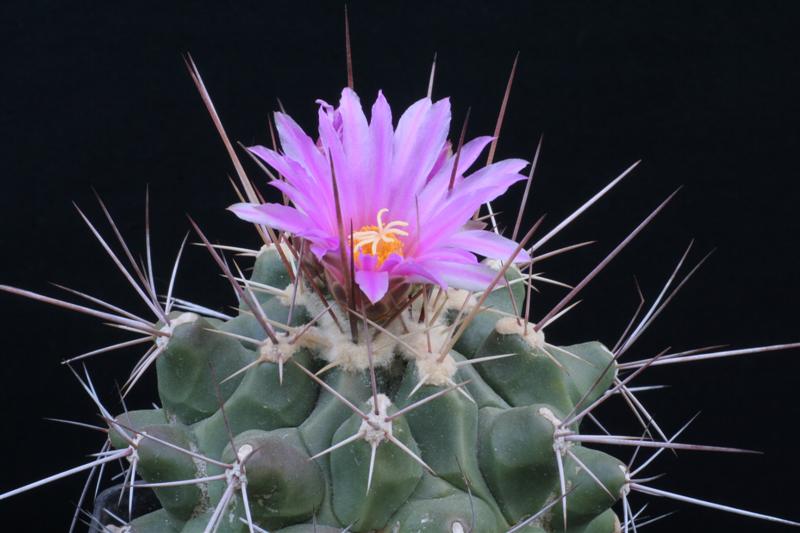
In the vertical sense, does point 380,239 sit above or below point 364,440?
above

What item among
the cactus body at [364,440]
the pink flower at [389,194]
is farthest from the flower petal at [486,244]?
the cactus body at [364,440]

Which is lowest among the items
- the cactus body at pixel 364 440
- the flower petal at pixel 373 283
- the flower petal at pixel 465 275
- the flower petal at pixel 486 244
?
the cactus body at pixel 364 440

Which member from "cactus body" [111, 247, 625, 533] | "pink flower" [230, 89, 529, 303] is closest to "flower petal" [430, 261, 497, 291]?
"pink flower" [230, 89, 529, 303]

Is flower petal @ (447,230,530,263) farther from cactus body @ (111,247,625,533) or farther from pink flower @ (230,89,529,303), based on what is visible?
cactus body @ (111,247,625,533)

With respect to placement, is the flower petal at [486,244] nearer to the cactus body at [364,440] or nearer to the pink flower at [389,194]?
the pink flower at [389,194]

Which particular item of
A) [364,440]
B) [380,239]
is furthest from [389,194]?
[364,440]

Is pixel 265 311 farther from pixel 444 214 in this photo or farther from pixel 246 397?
pixel 444 214

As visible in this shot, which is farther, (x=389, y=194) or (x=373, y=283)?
(x=389, y=194)

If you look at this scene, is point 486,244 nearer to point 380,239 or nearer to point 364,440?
point 380,239

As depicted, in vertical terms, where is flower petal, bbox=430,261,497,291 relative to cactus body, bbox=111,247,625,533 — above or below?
above
